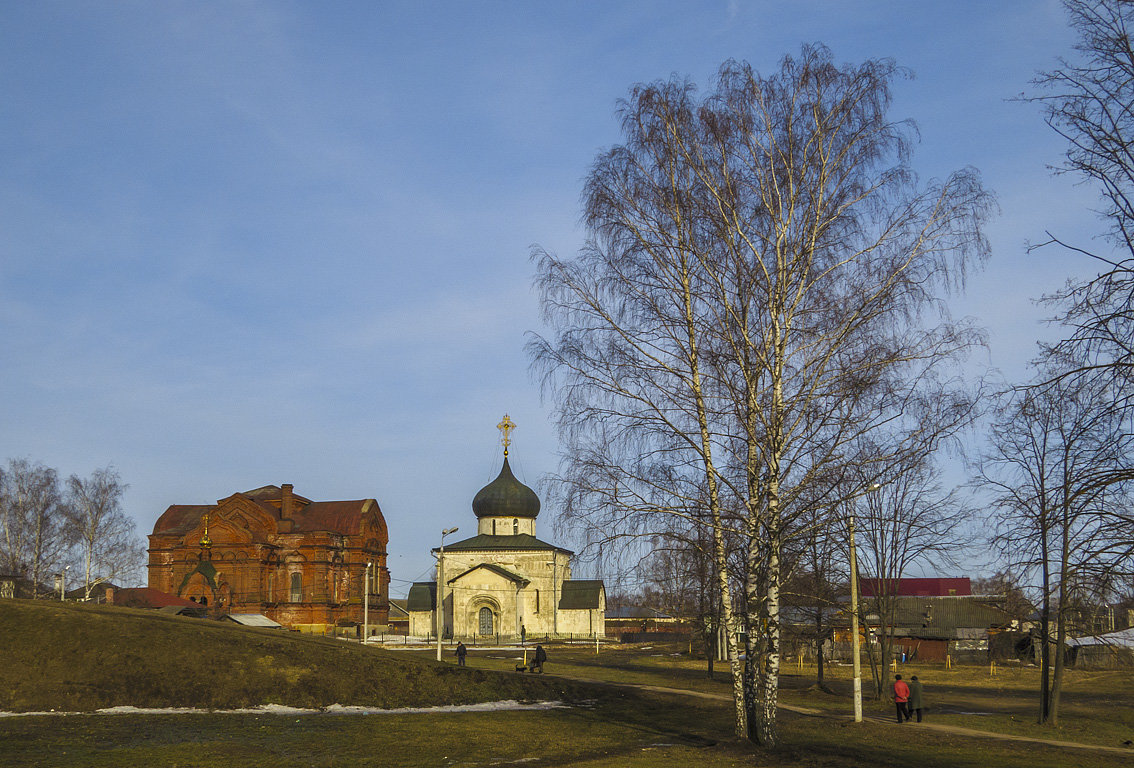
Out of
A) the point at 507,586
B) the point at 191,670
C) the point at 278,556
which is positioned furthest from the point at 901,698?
the point at 278,556

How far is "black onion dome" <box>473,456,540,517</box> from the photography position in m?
83.9

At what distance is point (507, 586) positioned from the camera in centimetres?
7781

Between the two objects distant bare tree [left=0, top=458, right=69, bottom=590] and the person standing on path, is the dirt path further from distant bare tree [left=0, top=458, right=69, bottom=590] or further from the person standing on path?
distant bare tree [left=0, top=458, right=69, bottom=590]

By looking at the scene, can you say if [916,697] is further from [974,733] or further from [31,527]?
[31,527]

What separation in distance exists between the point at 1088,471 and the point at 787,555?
9.01m

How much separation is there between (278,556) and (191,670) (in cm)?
5610

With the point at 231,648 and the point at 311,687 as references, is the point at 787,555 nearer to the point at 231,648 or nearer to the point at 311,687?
the point at 311,687

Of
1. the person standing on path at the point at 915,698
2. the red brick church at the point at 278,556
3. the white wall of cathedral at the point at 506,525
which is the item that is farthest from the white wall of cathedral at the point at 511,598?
the person standing on path at the point at 915,698

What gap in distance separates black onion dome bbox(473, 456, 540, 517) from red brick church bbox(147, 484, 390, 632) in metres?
10.2

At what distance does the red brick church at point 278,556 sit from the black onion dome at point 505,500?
10.2m

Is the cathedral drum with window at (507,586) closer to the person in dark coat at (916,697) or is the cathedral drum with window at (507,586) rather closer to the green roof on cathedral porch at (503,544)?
the green roof on cathedral porch at (503,544)

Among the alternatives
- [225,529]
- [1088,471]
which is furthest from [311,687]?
[225,529]

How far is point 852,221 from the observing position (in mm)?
18016

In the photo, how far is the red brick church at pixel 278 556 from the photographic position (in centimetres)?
7719
